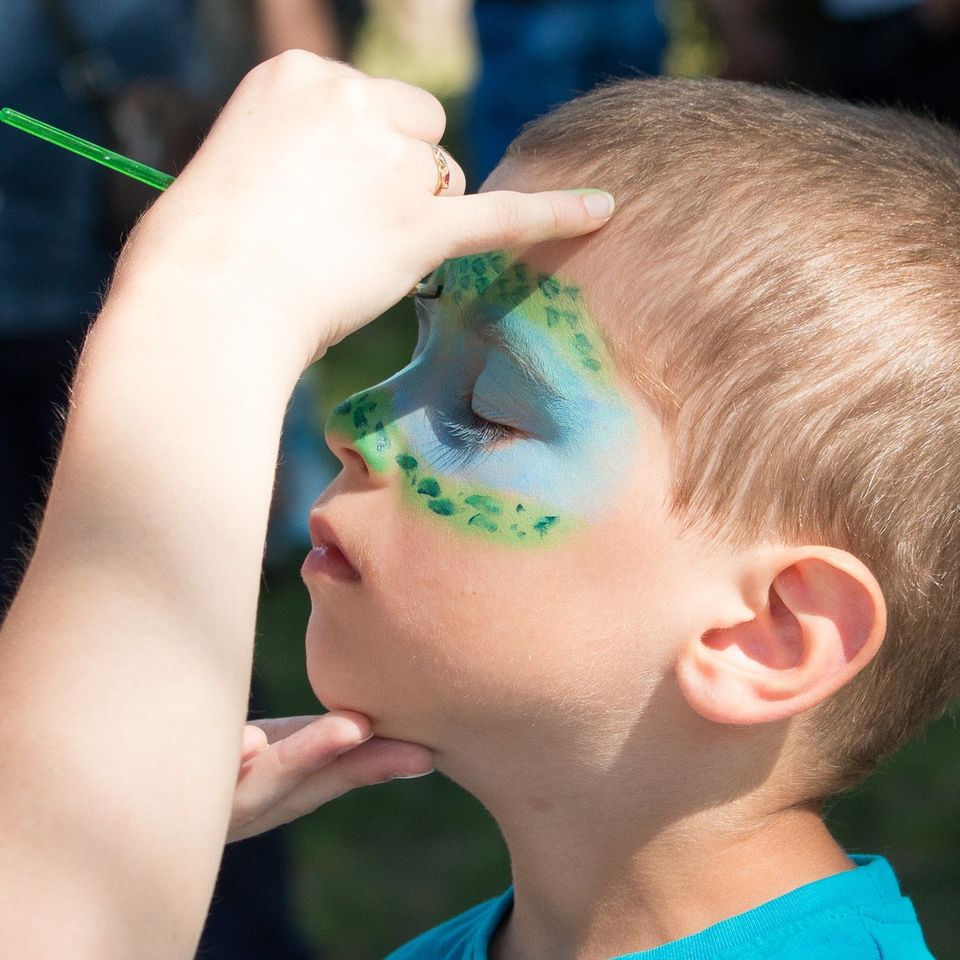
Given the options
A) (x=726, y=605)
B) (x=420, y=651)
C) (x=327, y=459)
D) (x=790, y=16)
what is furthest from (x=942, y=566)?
(x=327, y=459)

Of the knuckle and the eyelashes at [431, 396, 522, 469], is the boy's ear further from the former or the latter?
the knuckle

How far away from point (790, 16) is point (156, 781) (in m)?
3.95

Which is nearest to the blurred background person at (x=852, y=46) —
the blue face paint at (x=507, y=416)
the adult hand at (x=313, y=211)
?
the blue face paint at (x=507, y=416)

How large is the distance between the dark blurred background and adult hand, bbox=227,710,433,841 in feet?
1.88

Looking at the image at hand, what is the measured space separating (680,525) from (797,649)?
0.57 ft

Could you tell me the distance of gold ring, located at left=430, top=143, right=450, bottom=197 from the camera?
47.2 inches

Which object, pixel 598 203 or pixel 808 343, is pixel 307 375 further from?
pixel 808 343

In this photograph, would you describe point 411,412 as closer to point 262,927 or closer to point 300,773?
point 300,773

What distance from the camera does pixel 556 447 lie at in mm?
1370

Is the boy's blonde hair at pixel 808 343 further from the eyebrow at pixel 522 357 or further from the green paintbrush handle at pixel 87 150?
the green paintbrush handle at pixel 87 150

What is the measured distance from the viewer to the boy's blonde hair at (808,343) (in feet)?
4.32

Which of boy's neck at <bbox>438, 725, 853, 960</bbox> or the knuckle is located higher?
the knuckle

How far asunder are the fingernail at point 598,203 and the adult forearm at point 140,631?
0.43m

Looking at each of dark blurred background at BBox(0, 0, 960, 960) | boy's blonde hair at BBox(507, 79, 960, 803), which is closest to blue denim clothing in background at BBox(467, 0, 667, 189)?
dark blurred background at BBox(0, 0, 960, 960)
